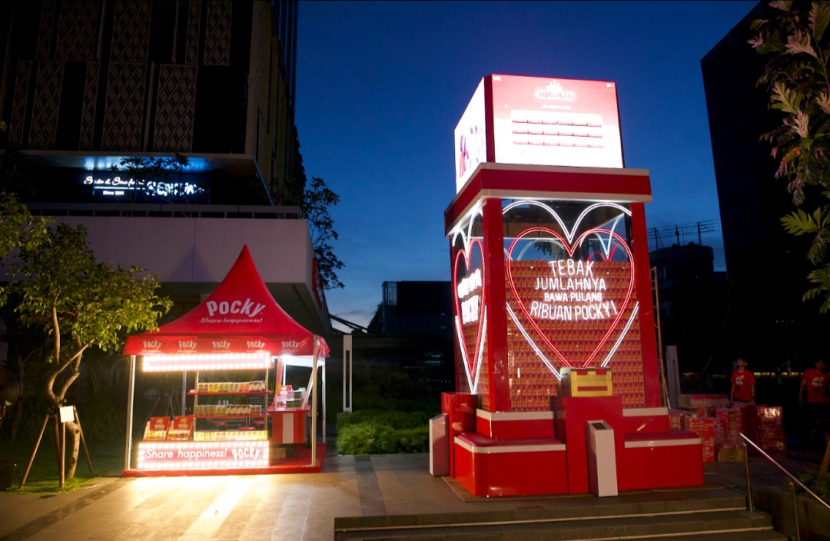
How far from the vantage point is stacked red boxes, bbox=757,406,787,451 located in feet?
34.4

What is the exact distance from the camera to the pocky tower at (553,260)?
27.5ft

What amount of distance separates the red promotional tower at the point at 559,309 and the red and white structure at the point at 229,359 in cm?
299

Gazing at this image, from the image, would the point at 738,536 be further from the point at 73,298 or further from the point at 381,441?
the point at 73,298

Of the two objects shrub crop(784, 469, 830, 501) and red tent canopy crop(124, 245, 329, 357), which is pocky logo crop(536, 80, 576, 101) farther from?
shrub crop(784, 469, 830, 501)

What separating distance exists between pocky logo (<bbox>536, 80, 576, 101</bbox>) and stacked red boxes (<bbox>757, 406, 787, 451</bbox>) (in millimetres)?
6686

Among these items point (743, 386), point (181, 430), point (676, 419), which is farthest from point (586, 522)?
point (743, 386)

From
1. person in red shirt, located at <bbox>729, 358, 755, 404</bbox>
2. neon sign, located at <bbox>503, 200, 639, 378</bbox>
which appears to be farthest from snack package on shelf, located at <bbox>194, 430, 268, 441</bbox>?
person in red shirt, located at <bbox>729, 358, 755, 404</bbox>

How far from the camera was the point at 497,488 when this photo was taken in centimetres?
738

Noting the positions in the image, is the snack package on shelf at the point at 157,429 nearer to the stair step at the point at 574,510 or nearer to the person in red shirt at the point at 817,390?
the stair step at the point at 574,510

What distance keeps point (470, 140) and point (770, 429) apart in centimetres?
756

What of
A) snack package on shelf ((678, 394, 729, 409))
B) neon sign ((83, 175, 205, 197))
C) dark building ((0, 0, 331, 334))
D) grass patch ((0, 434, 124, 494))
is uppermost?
dark building ((0, 0, 331, 334))

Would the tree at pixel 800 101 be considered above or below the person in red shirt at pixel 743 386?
above

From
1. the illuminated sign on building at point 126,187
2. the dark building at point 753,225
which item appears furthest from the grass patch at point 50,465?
the illuminated sign on building at point 126,187

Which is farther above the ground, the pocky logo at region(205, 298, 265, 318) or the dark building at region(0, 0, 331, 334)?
the dark building at region(0, 0, 331, 334)
